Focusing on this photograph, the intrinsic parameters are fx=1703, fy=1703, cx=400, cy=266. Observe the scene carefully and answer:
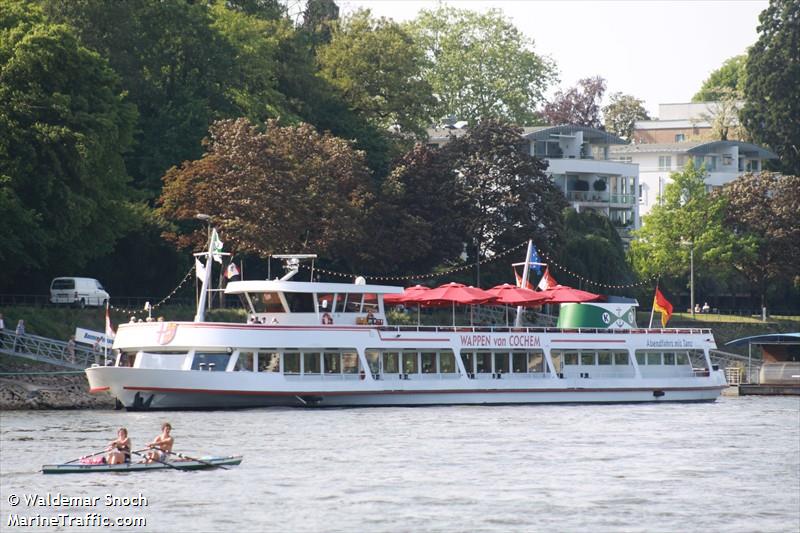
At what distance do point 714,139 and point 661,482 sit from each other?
119816 millimetres

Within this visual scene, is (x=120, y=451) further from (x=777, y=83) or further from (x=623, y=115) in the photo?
(x=623, y=115)

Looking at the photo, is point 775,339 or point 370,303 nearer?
point 370,303

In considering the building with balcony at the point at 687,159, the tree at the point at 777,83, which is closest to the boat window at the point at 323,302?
the building with balcony at the point at 687,159

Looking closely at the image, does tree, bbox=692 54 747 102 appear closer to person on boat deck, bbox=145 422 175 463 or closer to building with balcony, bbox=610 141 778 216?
building with balcony, bbox=610 141 778 216

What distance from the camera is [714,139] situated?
544 feet

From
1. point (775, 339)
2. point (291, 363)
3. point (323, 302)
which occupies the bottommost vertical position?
point (291, 363)

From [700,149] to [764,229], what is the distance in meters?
29.3

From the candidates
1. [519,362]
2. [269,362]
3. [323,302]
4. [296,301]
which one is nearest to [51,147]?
[296,301]

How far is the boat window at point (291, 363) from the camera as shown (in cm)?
6662

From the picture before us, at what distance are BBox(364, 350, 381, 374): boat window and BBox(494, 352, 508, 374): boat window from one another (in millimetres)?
6497

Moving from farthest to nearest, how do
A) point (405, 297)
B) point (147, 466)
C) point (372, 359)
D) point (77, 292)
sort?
point (77, 292)
point (405, 297)
point (372, 359)
point (147, 466)

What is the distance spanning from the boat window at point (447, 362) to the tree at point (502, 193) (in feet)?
83.9

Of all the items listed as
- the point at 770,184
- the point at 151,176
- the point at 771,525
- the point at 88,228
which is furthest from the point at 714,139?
the point at 771,525

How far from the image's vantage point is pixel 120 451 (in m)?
46.7
